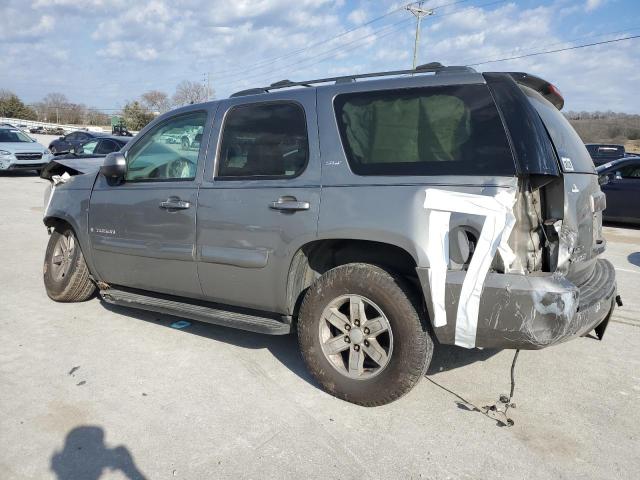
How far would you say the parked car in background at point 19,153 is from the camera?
1711 cm

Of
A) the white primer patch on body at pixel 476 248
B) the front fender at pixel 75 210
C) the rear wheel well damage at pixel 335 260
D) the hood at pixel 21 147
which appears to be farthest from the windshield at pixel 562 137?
the hood at pixel 21 147

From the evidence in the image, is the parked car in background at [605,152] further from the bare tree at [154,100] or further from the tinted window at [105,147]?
the bare tree at [154,100]

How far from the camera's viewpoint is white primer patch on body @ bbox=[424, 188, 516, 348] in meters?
2.76

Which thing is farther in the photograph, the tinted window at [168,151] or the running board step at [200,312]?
the tinted window at [168,151]

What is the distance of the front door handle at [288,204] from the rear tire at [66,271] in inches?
97.3

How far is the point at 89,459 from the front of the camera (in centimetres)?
274

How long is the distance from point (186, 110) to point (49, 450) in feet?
8.49

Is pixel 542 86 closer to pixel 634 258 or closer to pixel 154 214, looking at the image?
A: pixel 154 214

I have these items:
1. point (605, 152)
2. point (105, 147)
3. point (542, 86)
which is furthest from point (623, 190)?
point (105, 147)

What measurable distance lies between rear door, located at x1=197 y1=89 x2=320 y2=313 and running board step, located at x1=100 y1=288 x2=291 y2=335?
0.31 ft

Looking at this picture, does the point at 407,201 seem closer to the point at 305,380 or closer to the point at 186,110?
the point at 305,380

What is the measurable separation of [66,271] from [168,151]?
1765 mm

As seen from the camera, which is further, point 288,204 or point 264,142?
point 264,142

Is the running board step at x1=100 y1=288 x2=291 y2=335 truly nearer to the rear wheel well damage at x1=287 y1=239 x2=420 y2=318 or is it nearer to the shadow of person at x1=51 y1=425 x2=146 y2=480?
the rear wheel well damage at x1=287 y1=239 x2=420 y2=318
